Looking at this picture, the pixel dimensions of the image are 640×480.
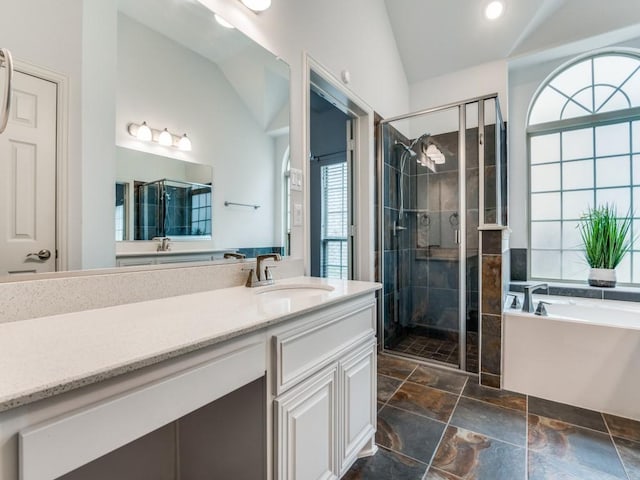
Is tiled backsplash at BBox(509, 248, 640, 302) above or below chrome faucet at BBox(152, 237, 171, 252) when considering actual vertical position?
below

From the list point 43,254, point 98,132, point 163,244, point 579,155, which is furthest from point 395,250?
point 43,254

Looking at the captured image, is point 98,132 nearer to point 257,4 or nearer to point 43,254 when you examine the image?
point 43,254

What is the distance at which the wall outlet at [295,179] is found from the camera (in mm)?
1795

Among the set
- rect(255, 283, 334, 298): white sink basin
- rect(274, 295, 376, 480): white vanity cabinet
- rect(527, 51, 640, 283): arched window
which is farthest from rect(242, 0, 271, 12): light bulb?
rect(527, 51, 640, 283): arched window

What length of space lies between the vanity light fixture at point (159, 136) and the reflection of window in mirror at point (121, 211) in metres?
0.21

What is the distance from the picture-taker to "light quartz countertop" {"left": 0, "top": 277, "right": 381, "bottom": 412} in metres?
0.52

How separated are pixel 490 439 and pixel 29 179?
7.24 feet

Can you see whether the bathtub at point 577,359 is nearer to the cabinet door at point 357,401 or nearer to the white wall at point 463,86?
the cabinet door at point 357,401

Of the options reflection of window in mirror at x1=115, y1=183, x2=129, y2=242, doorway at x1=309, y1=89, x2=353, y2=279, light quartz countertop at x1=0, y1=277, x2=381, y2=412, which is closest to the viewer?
light quartz countertop at x1=0, y1=277, x2=381, y2=412

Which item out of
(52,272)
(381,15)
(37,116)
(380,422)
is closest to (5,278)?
(52,272)

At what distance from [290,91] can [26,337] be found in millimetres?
1600

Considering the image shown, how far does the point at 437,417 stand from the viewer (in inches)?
71.1

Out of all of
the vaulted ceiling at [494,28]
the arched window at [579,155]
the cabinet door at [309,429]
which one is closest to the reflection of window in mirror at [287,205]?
the cabinet door at [309,429]

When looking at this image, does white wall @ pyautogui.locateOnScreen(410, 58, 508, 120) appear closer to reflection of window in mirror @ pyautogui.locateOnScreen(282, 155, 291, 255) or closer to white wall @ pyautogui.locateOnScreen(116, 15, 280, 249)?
reflection of window in mirror @ pyautogui.locateOnScreen(282, 155, 291, 255)
